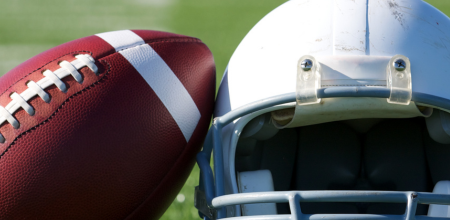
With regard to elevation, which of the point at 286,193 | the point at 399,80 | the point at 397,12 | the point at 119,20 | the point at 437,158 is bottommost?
the point at 286,193

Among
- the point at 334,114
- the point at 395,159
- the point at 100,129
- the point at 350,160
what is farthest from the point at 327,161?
the point at 100,129

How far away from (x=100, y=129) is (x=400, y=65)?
656mm

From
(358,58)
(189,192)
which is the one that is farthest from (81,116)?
(189,192)

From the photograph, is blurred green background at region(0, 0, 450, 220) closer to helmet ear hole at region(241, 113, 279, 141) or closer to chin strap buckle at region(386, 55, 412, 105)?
helmet ear hole at region(241, 113, 279, 141)

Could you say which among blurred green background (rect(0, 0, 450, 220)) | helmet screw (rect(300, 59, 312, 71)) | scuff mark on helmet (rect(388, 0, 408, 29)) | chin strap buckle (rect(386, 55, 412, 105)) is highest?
blurred green background (rect(0, 0, 450, 220))

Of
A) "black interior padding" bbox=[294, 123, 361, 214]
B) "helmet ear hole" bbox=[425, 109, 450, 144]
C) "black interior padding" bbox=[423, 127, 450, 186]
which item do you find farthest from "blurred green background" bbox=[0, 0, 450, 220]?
"helmet ear hole" bbox=[425, 109, 450, 144]

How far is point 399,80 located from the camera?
1.06m

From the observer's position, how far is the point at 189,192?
7.26 feet

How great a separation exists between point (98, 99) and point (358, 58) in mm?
575

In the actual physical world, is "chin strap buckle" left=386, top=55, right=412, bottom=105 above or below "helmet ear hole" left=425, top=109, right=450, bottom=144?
above

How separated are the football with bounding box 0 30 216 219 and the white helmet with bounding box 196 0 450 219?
4.0 inches

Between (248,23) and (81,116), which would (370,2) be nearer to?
A: (81,116)

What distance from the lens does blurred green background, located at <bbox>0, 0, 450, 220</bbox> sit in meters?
6.34

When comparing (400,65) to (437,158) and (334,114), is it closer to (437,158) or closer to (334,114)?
(334,114)
